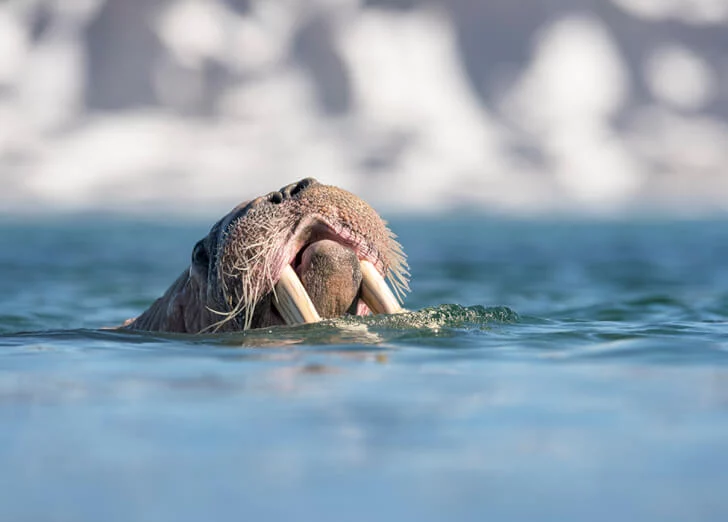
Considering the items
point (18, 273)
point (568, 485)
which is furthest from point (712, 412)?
point (18, 273)

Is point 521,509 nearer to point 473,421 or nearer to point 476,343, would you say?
point 473,421

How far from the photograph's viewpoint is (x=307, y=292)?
5969mm

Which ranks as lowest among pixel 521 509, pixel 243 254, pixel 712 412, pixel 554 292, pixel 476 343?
pixel 521 509

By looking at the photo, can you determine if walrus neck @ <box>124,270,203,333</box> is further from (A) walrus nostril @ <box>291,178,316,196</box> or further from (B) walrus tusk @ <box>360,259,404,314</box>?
(B) walrus tusk @ <box>360,259,404,314</box>

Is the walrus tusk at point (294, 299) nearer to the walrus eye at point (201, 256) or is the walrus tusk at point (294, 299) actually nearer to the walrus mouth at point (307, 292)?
the walrus mouth at point (307, 292)

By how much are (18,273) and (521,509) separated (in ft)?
68.2

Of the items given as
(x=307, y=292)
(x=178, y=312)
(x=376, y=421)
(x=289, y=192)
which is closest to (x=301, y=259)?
(x=307, y=292)

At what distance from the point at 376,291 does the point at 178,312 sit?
5.47 feet

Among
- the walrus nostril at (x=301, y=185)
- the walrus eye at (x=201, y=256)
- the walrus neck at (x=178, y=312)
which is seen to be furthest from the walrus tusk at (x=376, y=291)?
the walrus neck at (x=178, y=312)

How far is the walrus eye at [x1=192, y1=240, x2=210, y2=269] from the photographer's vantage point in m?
6.51

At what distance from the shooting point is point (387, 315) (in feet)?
19.9

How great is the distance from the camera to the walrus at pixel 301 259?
230 inches

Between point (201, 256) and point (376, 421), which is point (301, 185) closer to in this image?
point (201, 256)

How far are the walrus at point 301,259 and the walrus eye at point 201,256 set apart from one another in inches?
7.2
